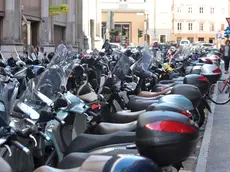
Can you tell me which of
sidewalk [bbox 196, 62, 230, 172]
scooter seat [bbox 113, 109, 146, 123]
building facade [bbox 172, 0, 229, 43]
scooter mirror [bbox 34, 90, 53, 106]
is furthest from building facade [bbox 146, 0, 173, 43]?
scooter mirror [bbox 34, 90, 53, 106]

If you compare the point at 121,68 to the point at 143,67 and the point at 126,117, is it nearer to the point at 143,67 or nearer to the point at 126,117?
the point at 143,67

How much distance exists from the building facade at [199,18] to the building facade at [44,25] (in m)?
43.0

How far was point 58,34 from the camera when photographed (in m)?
31.1

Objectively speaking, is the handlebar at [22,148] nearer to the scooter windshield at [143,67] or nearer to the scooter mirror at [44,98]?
the scooter mirror at [44,98]

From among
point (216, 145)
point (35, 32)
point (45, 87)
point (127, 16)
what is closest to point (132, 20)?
point (127, 16)

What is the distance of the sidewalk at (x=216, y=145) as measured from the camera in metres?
6.14

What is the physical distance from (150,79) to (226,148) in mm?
3222

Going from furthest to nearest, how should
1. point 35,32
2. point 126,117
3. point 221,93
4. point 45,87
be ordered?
1. point 35,32
2. point 221,93
3. point 126,117
4. point 45,87

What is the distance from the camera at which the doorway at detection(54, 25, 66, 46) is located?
1201 inches

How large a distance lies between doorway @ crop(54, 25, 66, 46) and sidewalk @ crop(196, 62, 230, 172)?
2111cm

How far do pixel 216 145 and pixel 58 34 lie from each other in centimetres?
2465

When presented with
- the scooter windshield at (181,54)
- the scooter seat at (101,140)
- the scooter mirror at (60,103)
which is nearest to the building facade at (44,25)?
the scooter windshield at (181,54)

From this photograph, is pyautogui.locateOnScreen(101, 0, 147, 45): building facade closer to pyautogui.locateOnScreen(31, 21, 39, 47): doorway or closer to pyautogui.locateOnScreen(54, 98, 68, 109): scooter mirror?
pyautogui.locateOnScreen(31, 21, 39, 47): doorway

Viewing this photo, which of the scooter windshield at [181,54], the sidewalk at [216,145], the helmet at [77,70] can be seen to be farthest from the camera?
the scooter windshield at [181,54]
